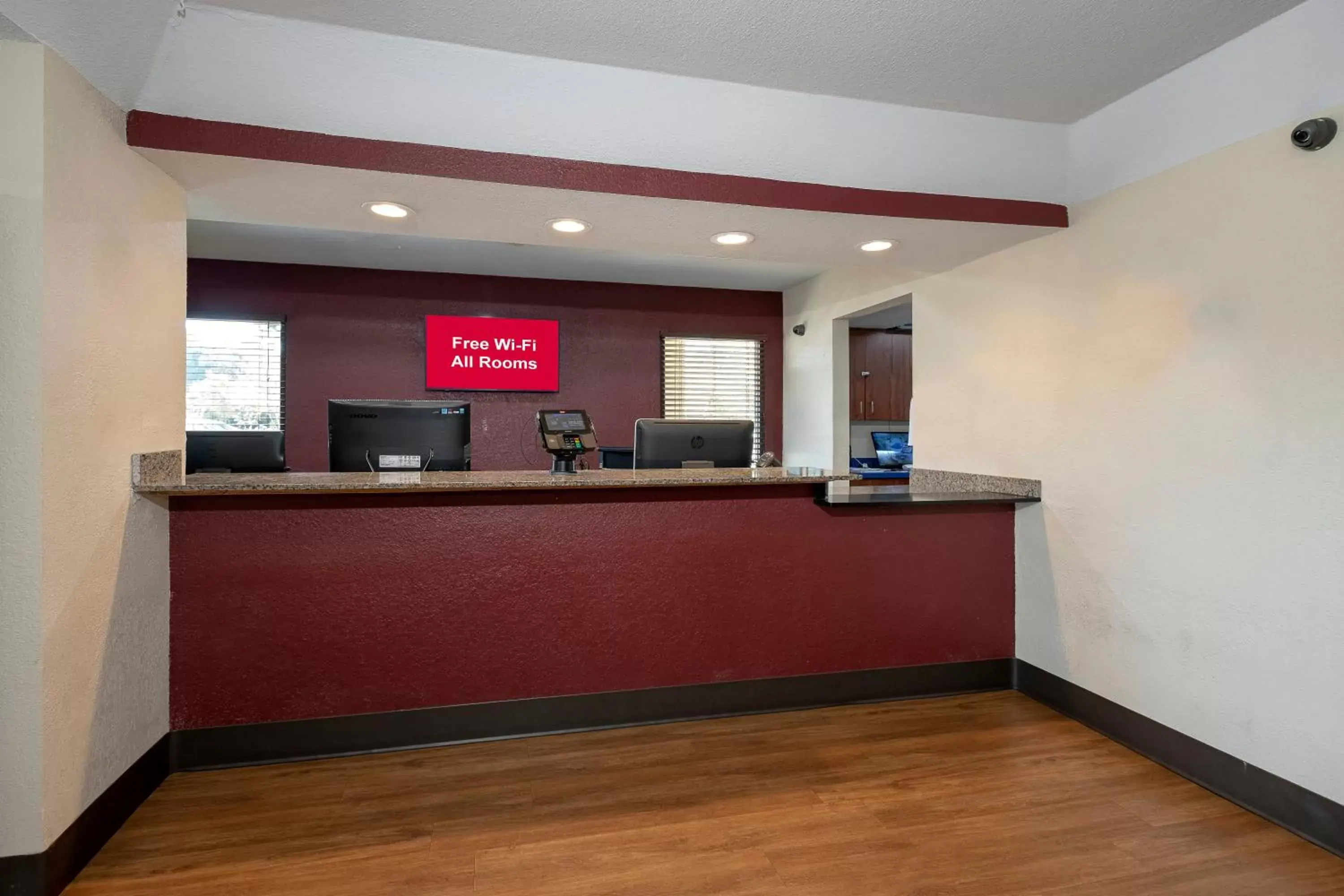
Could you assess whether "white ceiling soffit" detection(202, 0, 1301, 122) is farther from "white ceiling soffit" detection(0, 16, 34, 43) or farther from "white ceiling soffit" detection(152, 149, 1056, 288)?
"white ceiling soffit" detection(0, 16, 34, 43)

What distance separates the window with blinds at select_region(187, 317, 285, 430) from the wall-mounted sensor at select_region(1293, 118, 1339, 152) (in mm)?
5896

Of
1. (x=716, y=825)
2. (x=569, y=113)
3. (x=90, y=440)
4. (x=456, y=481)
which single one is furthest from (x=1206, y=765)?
(x=90, y=440)

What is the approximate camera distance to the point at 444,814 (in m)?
2.13

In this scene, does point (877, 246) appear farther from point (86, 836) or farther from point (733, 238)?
point (86, 836)

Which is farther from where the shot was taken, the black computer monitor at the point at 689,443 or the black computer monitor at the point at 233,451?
the black computer monitor at the point at 689,443

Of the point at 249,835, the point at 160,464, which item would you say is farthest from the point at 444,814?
the point at 160,464

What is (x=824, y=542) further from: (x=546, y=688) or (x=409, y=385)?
(x=409, y=385)

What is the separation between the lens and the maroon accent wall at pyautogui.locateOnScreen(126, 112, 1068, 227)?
82.0 inches

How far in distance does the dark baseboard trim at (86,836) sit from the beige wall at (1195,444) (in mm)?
3455

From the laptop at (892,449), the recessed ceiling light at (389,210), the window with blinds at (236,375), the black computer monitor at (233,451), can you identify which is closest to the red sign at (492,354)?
the window with blinds at (236,375)

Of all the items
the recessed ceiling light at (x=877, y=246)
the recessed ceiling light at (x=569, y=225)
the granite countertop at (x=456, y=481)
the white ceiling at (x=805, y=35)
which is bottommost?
the granite countertop at (x=456, y=481)

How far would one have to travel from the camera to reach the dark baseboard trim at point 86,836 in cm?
170

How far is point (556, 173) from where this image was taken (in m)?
2.38

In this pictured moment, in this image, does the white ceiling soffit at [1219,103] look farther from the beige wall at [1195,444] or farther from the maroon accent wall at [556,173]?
the maroon accent wall at [556,173]
